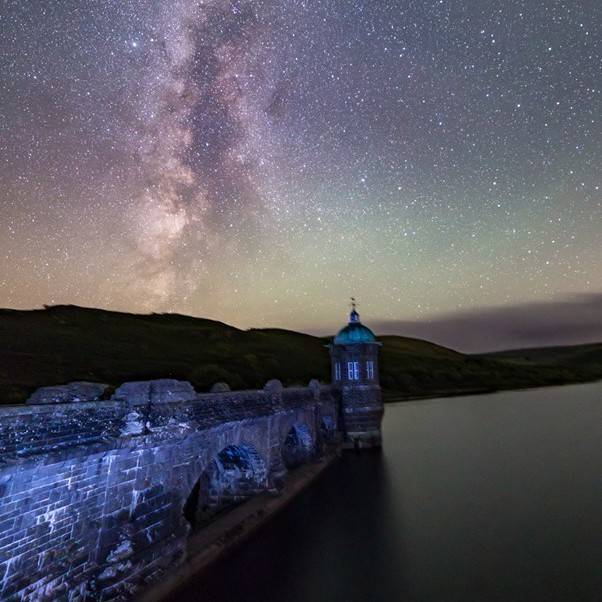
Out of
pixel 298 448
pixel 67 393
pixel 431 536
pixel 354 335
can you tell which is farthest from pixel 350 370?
pixel 67 393

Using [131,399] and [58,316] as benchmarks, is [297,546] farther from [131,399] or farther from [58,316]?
[58,316]

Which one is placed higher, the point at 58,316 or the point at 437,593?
the point at 58,316

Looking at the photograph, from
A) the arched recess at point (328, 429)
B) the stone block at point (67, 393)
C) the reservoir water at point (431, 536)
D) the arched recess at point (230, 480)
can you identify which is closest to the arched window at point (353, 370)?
the arched recess at point (328, 429)

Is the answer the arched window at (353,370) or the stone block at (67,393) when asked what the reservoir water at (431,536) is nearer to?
the arched window at (353,370)

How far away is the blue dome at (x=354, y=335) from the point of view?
31.4 m

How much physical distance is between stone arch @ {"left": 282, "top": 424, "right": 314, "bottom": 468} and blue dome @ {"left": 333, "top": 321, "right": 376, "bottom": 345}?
7.25 meters

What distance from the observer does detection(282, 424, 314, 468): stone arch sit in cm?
2662

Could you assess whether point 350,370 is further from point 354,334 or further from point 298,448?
point 298,448

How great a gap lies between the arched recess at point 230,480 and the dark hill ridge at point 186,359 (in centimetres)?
3936

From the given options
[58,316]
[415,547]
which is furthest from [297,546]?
[58,316]

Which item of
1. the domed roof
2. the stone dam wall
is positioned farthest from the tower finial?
the stone dam wall

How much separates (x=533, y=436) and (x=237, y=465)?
32.9 m

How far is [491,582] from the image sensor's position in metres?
13.2

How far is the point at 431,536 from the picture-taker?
17203 mm
